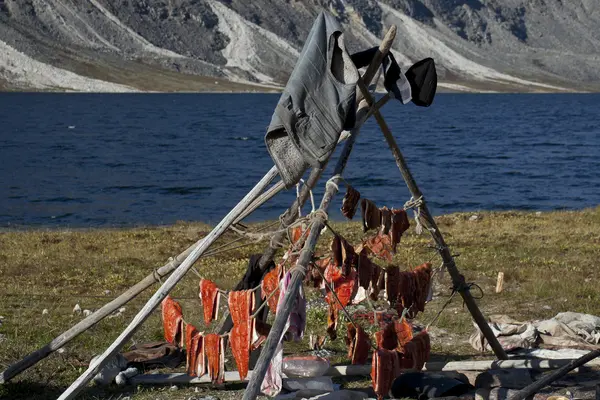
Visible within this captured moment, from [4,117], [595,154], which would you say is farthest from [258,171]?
[4,117]

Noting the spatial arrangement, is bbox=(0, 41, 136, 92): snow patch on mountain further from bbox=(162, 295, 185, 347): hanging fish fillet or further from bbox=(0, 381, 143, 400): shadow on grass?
bbox=(162, 295, 185, 347): hanging fish fillet

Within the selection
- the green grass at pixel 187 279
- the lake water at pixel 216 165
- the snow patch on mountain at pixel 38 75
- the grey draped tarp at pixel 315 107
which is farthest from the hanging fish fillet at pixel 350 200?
the snow patch on mountain at pixel 38 75

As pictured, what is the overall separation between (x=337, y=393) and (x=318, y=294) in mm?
6035

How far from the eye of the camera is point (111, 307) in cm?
894

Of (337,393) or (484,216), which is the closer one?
(337,393)

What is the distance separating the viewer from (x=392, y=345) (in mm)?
9023

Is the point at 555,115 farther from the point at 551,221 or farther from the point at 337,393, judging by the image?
the point at 337,393

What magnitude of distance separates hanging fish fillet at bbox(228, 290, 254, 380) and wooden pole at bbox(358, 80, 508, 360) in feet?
6.89

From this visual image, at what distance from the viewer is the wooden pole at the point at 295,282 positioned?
22.1ft

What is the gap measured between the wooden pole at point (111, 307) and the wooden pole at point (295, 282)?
654 mm

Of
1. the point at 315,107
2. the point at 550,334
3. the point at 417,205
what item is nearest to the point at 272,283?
the point at 315,107

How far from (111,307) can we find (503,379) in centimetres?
413

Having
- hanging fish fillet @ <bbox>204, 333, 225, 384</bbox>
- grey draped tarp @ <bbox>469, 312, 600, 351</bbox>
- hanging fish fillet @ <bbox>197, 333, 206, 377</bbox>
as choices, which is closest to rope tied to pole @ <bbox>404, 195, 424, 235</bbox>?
hanging fish fillet @ <bbox>204, 333, 225, 384</bbox>

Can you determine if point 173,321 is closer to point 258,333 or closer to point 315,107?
point 258,333
